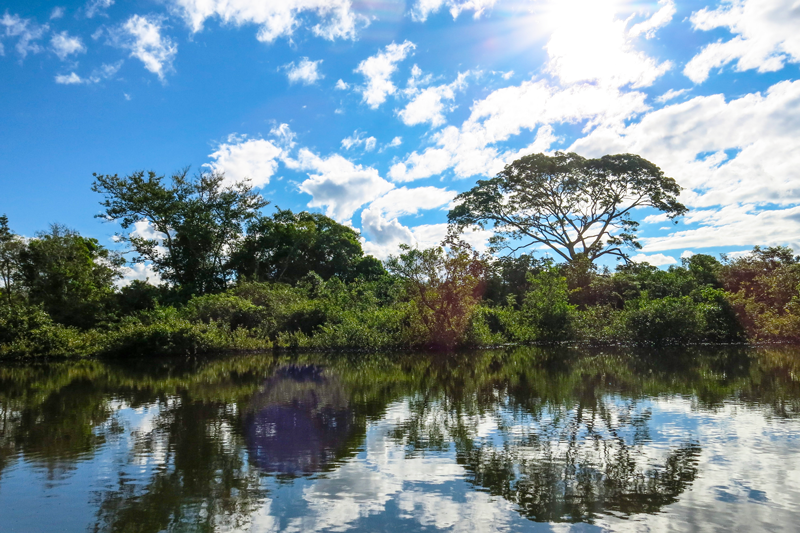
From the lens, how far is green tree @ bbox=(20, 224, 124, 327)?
87.5 ft

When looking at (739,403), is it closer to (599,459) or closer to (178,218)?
(599,459)

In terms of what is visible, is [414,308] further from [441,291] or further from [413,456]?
[413,456]

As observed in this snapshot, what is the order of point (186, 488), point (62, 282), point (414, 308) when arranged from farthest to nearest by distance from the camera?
1. point (62, 282)
2. point (414, 308)
3. point (186, 488)

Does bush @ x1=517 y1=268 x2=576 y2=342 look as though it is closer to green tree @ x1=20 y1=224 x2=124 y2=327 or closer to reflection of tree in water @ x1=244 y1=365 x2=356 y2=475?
reflection of tree in water @ x1=244 y1=365 x2=356 y2=475

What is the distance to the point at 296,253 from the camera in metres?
35.0

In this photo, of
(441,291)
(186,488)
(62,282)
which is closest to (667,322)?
(441,291)

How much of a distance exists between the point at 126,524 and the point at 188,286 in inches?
1189

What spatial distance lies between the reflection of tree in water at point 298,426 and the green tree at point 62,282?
2066 centimetres

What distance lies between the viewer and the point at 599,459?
5.23 m

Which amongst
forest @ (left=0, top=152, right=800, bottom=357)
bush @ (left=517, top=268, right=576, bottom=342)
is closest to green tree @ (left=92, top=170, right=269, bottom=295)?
forest @ (left=0, top=152, right=800, bottom=357)

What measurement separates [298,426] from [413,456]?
88.4 inches

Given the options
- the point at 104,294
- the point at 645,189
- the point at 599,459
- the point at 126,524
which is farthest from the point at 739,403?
the point at 104,294

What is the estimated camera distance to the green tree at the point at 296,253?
35.3m

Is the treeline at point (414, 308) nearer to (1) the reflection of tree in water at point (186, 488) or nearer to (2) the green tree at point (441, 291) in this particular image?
Result: (2) the green tree at point (441, 291)
